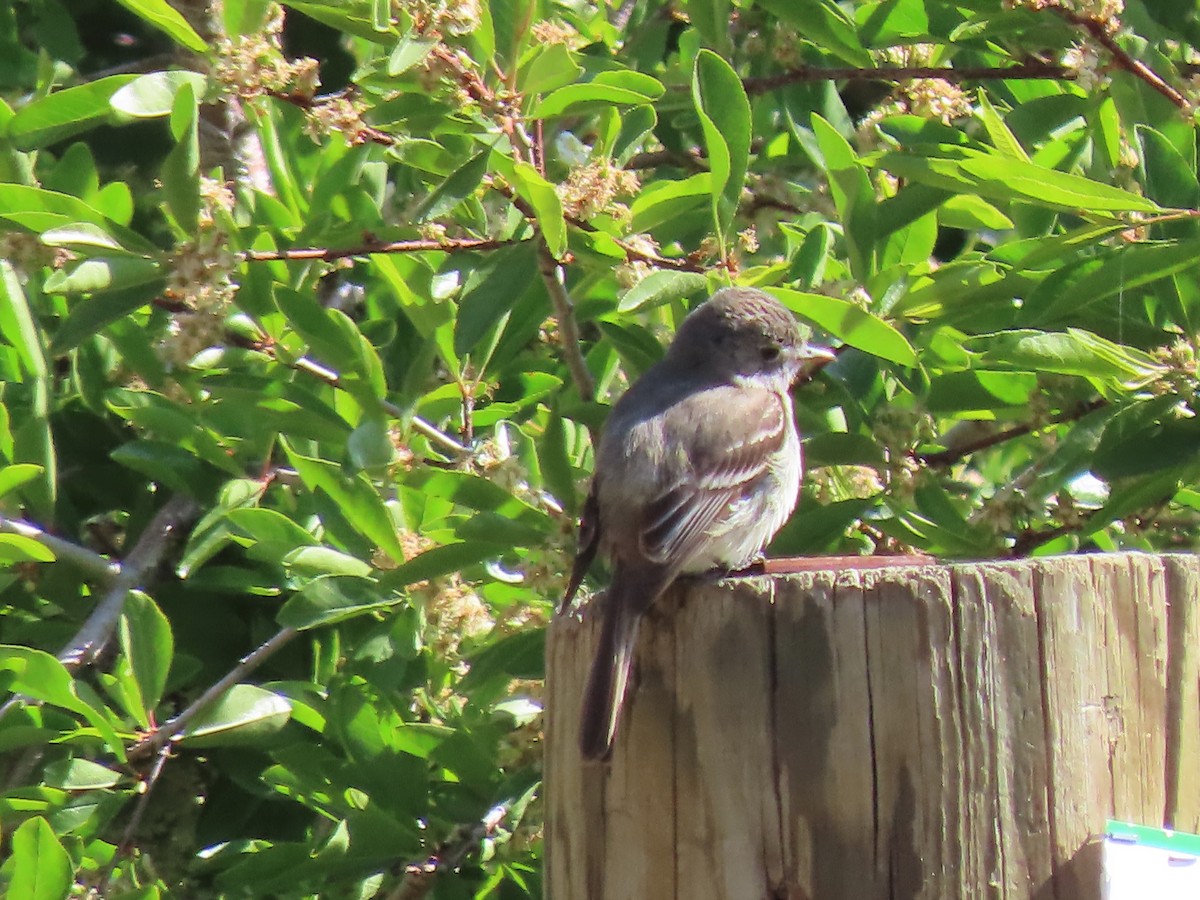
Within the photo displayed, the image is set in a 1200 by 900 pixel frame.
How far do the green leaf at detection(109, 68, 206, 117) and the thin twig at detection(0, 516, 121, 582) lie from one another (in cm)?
123

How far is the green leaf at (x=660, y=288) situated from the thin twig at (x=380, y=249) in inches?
18.7

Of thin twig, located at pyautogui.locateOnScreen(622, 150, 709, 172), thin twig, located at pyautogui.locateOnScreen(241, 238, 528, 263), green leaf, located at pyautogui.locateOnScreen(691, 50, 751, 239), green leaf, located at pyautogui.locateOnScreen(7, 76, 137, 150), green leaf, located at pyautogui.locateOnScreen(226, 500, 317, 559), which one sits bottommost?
green leaf, located at pyautogui.locateOnScreen(226, 500, 317, 559)

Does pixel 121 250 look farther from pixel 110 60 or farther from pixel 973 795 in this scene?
pixel 110 60

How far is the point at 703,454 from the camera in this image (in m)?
4.38

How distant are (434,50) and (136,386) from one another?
69.3 inches

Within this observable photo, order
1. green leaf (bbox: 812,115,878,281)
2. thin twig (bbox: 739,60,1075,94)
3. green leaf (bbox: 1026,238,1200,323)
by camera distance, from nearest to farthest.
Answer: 1. green leaf (bbox: 1026,238,1200,323)
2. green leaf (bbox: 812,115,878,281)
3. thin twig (bbox: 739,60,1075,94)

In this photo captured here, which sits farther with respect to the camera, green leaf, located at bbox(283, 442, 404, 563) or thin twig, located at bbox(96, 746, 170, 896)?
thin twig, located at bbox(96, 746, 170, 896)

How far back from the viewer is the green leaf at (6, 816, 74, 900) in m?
3.49

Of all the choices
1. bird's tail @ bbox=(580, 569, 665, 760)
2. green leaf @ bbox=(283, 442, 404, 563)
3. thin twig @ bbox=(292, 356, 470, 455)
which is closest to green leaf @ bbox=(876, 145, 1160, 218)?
bird's tail @ bbox=(580, 569, 665, 760)

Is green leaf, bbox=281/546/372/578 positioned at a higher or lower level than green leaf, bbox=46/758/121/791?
higher

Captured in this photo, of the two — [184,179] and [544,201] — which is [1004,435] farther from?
[184,179]

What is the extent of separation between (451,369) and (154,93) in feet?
3.55

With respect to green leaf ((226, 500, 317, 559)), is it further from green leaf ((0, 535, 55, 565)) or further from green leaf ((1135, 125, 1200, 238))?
green leaf ((1135, 125, 1200, 238))

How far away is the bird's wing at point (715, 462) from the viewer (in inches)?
157
